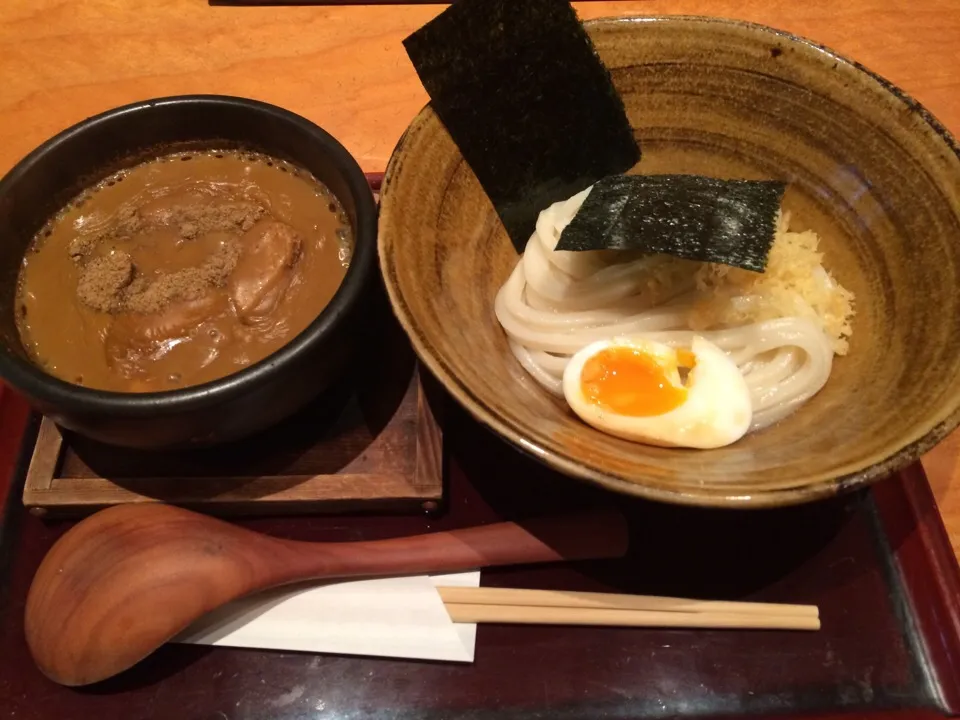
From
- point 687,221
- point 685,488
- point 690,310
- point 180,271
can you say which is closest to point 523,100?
point 687,221

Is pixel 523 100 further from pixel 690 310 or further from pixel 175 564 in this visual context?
pixel 175 564

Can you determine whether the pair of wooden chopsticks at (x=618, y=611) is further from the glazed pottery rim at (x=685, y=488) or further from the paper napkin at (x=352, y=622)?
the glazed pottery rim at (x=685, y=488)

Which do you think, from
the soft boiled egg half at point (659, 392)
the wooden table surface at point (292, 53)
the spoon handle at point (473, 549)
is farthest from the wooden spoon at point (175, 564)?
the wooden table surface at point (292, 53)

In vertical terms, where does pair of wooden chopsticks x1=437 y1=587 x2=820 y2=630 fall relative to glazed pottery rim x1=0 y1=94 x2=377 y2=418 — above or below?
below

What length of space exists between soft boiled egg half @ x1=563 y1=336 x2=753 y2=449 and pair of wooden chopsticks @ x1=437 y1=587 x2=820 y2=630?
339mm

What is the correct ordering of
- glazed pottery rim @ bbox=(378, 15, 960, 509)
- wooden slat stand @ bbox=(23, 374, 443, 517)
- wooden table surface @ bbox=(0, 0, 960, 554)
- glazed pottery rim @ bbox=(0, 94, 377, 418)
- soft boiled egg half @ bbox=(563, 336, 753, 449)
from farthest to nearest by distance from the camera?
wooden table surface @ bbox=(0, 0, 960, 554) → wooden slat stand @ bbox=(23, 374, 443, 517) → soft boiled egg half @ bbox=(563, 336, 753, 449) → glazed pottery rim @ bbox=(0, 94, 377, 418) → glazed pottery rim @ bbox=(378, 15, 960, 509)

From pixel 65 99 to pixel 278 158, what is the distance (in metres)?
1.19

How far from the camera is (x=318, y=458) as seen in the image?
1532mm

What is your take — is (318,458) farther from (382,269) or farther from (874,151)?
(874,151)

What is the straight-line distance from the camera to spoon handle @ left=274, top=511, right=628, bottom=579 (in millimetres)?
1451

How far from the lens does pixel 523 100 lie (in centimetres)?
164

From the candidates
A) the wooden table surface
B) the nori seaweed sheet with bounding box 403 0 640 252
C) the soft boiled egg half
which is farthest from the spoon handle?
the wooden table surface

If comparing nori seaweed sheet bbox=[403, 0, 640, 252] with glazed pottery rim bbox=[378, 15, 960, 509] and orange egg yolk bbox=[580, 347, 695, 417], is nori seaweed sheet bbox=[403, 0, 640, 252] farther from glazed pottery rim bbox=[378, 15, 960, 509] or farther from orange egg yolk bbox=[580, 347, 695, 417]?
glazed pottery rim bbox=[378, 15, 960, 509]

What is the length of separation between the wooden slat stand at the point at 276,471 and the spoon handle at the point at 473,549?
9 cm
